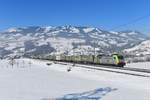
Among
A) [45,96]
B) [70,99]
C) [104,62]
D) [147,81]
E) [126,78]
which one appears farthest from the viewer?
Answer: [104,62]

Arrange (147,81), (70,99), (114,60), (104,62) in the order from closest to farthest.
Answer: (70,99), (147,81), (114,60), (104,62)

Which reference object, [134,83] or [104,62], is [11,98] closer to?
[134,83]

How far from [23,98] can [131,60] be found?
70137 millimetres

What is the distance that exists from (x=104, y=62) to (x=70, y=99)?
5572 centimetres

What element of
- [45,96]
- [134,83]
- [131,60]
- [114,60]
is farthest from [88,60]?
[45,96]

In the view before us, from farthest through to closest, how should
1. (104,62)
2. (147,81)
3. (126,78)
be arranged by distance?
(104,62) < (126,78) < (147,81)

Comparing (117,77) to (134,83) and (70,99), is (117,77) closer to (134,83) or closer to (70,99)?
(134,83)

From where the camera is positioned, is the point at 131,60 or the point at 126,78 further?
the point at 131,60

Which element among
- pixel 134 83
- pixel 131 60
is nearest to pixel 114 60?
pixel 131 60

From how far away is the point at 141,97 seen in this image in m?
25.4

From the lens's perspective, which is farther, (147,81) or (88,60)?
(88,60)

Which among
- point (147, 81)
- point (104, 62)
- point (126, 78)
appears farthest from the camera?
point (104, 62)

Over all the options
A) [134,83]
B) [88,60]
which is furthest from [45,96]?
[88,60]

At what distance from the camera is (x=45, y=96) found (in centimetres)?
2702
